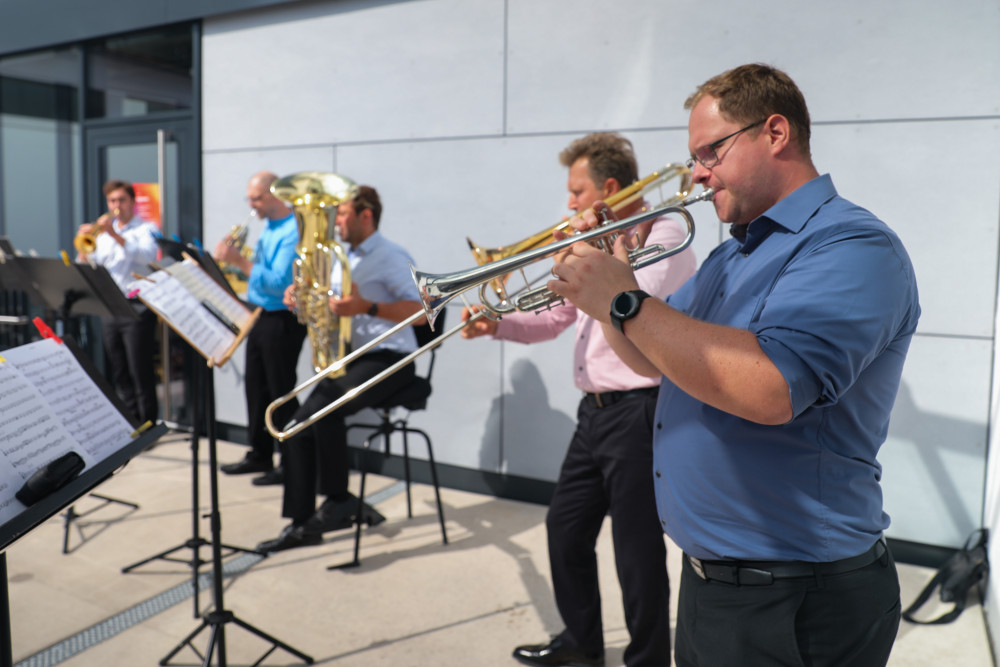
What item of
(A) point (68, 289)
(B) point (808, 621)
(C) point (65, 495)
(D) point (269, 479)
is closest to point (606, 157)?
(B) point (808, 621)

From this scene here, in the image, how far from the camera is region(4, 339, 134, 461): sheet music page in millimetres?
1659

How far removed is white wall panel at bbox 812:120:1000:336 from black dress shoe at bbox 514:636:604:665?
2.18 meters

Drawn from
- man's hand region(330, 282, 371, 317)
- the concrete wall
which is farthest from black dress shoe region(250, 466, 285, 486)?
man's hand region(330, 282, 371, 317)

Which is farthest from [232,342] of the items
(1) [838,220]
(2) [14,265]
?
(2) [14,265]

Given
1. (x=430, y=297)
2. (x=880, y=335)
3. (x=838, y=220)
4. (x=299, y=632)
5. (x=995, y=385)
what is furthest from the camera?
(x=995, y=385)

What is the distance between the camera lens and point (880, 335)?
4.01ft

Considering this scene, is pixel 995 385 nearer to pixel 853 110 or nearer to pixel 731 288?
pixel 853 110

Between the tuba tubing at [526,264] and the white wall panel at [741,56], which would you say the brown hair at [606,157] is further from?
the white wall panel at [741,56]

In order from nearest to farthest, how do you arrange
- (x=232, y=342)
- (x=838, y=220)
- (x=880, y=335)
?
(x=880, y=335) → (x=838, y=220) → (x=232, y=342)

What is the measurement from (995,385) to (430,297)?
2.84 metres

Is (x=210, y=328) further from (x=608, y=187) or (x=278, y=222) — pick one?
(x=278, y=222)

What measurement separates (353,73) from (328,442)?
2496 millimetres

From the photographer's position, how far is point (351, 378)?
142 inches

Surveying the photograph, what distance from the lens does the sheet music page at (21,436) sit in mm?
1415
